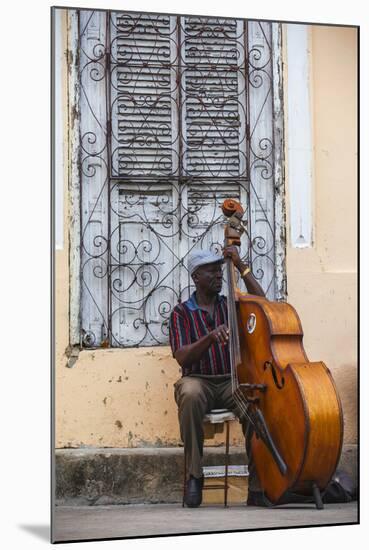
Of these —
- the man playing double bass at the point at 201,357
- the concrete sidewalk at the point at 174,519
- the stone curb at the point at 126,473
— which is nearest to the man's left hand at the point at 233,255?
the man playing double bass at the point at 201,357

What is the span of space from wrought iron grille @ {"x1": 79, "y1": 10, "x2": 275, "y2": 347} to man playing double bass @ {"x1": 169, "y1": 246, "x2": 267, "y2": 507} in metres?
0.09

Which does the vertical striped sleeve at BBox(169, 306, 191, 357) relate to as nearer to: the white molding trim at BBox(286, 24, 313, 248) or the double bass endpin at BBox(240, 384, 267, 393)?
the double bass endpin at BBox(240, 384, 267, 393)

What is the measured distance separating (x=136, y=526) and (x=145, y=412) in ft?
2.00

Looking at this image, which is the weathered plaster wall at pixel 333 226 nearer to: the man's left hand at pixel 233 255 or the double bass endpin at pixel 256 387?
the man's left hand at pixel 233 255

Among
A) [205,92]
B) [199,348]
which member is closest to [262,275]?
[199,348]

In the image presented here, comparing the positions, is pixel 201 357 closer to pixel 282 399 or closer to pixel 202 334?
pixel 202 334

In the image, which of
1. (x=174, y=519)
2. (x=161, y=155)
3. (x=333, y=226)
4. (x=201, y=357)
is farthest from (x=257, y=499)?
(x=161, y=155)

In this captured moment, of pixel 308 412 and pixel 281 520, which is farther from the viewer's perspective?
pixel 281 520

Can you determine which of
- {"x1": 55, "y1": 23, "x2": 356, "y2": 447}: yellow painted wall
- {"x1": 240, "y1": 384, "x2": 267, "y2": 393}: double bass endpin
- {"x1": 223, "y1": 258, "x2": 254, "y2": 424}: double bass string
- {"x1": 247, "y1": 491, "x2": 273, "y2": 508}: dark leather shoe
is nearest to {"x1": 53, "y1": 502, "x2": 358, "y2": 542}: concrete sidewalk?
{"x1": 247, "y1": 491, "x2": 273, "y2": 508}: dark leather shoe

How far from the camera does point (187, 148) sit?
6.21 m

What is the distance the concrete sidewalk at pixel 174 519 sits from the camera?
572cm

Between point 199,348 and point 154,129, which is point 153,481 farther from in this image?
point 154,129

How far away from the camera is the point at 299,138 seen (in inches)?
247

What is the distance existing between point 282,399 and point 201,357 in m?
0.62
